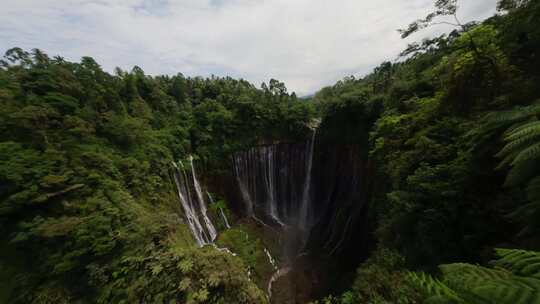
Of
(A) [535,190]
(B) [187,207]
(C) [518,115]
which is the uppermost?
(C) [518,115]

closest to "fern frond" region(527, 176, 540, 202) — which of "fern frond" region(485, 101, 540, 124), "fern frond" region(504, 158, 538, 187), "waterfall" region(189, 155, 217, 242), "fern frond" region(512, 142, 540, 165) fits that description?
"fern frond" region(504, 158, 538, 187)

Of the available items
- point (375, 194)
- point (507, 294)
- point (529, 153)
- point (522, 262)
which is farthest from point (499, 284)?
point (375, 194)

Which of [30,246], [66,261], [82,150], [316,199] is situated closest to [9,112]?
[82,150]

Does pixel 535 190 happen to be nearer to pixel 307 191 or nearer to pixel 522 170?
pixel 522 170

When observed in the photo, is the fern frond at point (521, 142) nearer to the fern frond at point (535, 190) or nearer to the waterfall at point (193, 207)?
the fern frond at point (535, 190)

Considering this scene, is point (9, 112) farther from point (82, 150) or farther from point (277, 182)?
point (277, 182)
